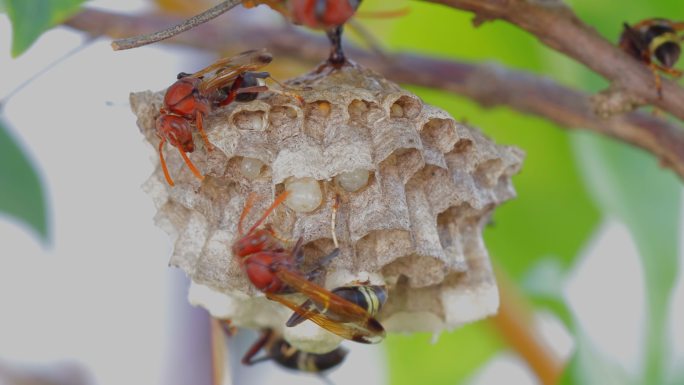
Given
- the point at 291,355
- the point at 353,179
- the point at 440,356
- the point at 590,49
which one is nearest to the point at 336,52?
the point at 353,179

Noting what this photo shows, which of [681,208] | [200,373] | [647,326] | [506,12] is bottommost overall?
[200,373]

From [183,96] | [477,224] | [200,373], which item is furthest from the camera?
[200,373]

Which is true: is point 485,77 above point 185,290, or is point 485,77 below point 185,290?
above

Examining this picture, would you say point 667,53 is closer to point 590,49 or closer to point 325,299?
point 590,49

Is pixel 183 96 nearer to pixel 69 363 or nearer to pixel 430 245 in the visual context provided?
pixel 430 245

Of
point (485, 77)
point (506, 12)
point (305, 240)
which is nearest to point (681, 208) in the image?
point (485, 77)

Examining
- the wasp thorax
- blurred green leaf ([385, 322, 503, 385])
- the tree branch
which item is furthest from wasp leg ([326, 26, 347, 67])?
A: blurred green leaf ([385, 322, 503, 385])

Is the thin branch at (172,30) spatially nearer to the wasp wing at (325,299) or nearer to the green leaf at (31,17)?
the green leaf at (31,17)
